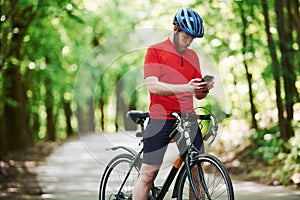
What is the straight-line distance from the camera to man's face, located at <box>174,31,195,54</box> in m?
5.87

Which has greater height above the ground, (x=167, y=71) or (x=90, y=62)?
(x=90, y=62)

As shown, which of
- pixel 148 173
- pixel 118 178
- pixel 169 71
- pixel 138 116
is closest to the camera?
pixel 169 71

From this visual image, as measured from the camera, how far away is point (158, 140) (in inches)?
235

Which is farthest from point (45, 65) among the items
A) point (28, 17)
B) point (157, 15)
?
point (28, 17)

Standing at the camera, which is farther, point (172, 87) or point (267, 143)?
point (267, 143)

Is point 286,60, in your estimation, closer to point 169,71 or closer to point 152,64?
point 169,71

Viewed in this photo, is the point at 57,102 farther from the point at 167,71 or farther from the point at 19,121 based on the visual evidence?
the point at 167,71

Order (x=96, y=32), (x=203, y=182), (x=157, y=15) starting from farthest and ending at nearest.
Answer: (x=96, y=32)
(x=157, y=15)
(x=203, y=182)

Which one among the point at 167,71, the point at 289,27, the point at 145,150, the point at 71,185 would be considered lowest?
the point at 71,185

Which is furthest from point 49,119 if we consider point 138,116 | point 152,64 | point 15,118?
point 152,64

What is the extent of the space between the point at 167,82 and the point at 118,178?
4.85 feet

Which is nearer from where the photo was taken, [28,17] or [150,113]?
[150,113]

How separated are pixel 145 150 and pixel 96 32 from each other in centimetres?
2741

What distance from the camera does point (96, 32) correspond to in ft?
108
